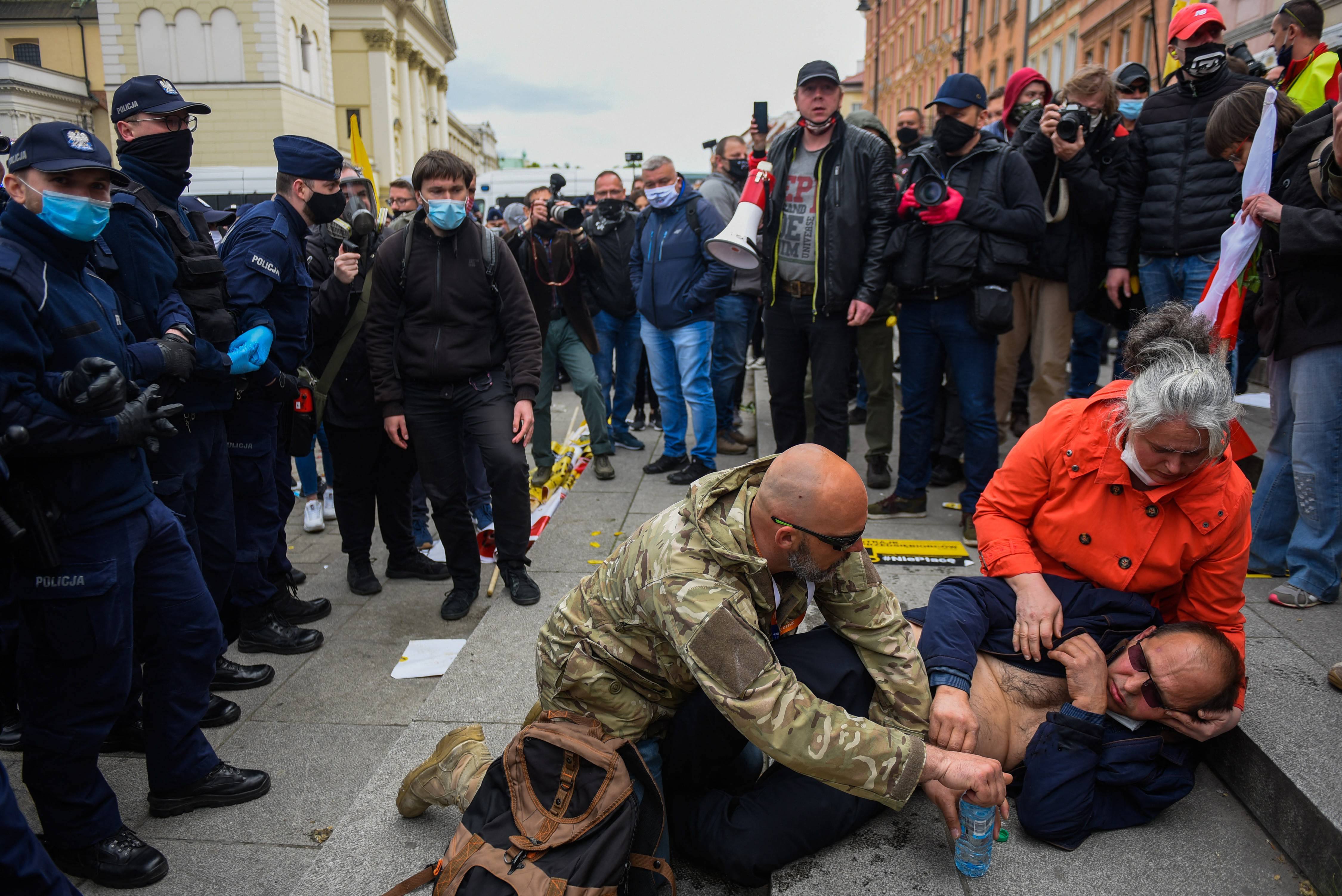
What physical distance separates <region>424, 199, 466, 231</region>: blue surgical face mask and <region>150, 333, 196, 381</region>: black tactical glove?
1.41 meters

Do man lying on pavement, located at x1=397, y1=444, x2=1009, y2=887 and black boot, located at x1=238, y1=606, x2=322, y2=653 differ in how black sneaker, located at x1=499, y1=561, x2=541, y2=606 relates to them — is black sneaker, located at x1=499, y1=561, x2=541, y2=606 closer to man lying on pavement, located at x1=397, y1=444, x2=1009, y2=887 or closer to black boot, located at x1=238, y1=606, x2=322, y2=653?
black boot, located at x1=238, y1=606, x2=322, y2=653

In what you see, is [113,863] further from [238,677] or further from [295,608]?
[295,608]

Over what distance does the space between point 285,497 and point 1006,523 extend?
3.52 metres

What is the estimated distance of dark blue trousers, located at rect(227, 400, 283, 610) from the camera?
13.4 feet

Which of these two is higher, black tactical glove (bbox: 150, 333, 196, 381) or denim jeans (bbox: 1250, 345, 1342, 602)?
black tactical glove (bbox: 150, 333, 196, 381)

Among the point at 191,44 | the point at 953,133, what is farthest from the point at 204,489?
the point at 191,44

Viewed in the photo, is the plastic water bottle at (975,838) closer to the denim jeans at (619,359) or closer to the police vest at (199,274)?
the police vest at (199,274)

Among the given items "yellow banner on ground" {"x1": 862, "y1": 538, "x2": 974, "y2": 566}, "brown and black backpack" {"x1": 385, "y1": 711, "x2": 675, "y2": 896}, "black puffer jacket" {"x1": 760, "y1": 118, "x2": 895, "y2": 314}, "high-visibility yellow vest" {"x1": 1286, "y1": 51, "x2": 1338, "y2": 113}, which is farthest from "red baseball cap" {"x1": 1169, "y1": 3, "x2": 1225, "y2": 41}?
"brown and black backpack" {"x1": 385, "y1": 711, "x2": 675, "y2": 896}

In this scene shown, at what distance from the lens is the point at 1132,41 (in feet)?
73.9

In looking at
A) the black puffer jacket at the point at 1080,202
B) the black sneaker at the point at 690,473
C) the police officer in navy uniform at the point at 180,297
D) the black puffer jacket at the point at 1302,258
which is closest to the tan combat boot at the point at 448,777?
the police officer in navy uniform at the point at 180,297

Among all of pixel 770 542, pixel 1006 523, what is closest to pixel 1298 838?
pixel 1006 523

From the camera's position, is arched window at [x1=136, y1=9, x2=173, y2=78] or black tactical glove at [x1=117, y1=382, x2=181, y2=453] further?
arched window at [x1=136, y1=9, x2=173, y2=78]

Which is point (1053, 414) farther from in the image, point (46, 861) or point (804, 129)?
point (46, 861)

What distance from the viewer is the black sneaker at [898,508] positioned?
4.95 meters
